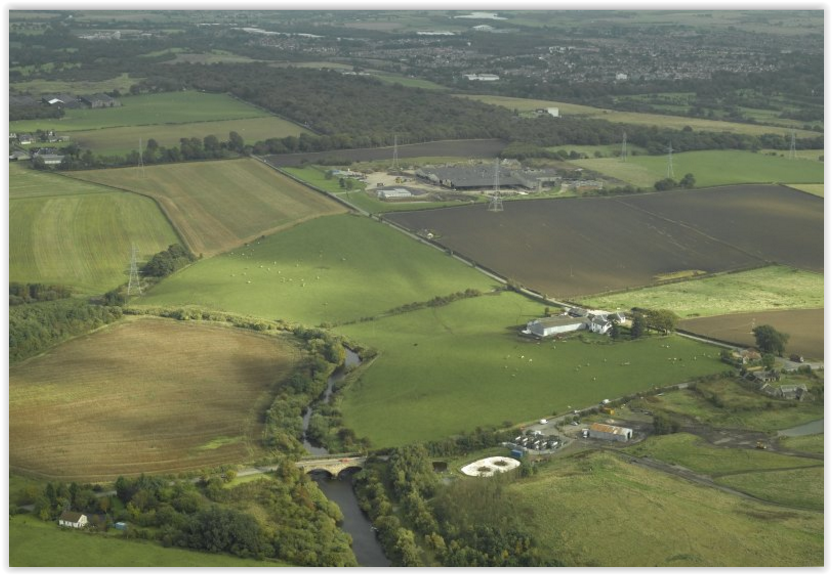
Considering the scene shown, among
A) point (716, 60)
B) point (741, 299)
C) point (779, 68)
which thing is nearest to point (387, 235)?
point (741, 299)

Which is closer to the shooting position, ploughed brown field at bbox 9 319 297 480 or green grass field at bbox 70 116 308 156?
ploughed brown field at bbox 9 319 297 480

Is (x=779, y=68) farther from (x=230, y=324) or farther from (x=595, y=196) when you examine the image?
(x=230, y=324)

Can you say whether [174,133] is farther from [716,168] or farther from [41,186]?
[716,168]

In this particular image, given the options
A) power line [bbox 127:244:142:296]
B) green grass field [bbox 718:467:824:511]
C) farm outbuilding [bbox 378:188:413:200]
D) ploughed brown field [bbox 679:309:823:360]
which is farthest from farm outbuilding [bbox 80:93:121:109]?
green grass field [bbox 718:467:824:511]

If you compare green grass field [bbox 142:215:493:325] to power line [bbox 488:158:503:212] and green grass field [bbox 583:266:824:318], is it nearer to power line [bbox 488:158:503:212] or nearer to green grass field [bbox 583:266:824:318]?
green grass field [bbox 583:266:824:318]

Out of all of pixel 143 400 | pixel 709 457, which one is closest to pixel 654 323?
pixel 709 457

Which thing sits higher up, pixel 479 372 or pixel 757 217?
pixel 757 217
